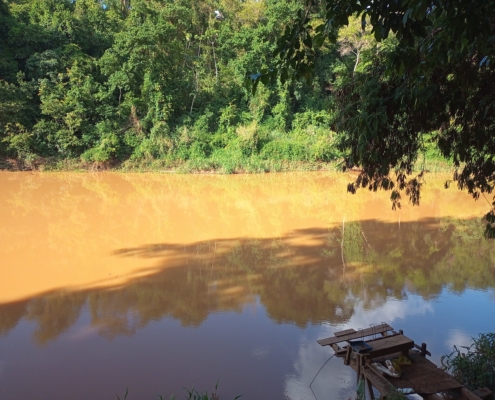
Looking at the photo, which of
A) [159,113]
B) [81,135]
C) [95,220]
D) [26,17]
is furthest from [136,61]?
[95,220]

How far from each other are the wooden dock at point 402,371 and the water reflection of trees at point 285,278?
169 cm

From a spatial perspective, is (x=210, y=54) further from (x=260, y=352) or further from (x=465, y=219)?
(x=260, y=352)

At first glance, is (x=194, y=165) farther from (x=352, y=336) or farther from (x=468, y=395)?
(x=468, y=395)

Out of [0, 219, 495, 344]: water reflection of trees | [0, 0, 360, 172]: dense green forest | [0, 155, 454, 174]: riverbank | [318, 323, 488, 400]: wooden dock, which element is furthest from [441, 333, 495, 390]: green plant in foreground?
[0, 155, 454, 174]: riverbank

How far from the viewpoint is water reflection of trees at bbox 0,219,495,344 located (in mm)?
5320

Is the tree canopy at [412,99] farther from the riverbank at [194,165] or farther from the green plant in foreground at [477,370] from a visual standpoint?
the riverbank at [194,165]

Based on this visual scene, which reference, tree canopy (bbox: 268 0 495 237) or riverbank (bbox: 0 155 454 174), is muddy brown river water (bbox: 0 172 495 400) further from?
riverbank (bbox: 0 155 454 174)

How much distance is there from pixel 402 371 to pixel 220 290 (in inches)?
132

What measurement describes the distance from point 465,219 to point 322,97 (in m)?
13.1

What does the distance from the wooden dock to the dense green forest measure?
13208 mm

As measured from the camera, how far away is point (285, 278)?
6574 mm

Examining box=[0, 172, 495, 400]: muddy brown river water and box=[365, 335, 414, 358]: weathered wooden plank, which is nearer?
box=[365, 335, 414, 358]: weathered wooden plank

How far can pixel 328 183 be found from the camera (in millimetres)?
15250

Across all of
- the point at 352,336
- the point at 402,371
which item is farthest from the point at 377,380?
the point at 352,336
